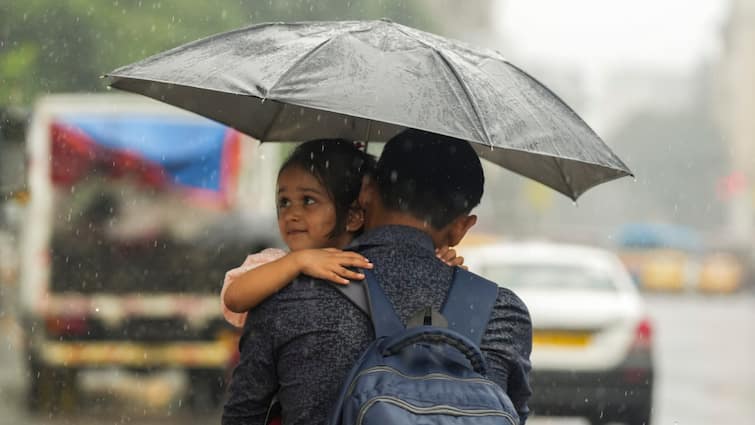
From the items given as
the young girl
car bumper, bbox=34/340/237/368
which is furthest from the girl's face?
car bumper, bbox=34/340/237/368

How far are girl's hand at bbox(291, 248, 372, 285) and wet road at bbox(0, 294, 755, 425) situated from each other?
8.22m

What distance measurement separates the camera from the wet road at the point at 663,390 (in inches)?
448

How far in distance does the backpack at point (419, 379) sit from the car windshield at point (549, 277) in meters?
8.06

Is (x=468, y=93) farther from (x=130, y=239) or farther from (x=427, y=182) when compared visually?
(x=130, y=239)

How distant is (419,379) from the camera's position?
2732mm

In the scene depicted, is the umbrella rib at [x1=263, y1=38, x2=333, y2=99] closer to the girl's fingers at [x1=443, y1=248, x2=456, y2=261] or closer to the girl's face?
the girl's face

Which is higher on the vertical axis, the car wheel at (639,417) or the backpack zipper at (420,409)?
the backpack zipper at (420,409)

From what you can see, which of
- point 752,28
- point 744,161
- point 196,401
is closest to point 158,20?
point 196,401

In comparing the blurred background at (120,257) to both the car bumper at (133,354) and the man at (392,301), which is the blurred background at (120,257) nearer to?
the car bumper at (133,354)

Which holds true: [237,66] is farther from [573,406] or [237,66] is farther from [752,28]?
[752,28]

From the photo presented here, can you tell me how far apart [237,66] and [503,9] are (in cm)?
10977

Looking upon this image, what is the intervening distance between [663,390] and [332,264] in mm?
11981

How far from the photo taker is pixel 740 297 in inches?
1537

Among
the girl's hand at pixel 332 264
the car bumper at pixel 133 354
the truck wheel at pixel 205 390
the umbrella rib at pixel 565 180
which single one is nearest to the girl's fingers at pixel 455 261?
the girl's hand at pixel 332 264
